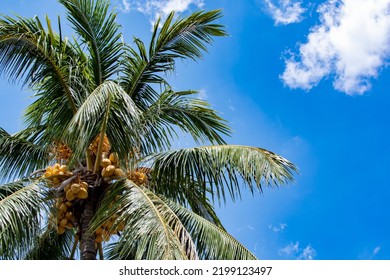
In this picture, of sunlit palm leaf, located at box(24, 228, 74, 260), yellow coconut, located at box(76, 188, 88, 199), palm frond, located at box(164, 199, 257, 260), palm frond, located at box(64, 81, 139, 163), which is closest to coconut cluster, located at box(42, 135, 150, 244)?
yellow coconut, located at box(76, 188, 88, 199)

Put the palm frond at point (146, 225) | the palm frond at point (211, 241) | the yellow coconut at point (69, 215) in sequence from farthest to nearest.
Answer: the yellow coconut at point (69, 215) < the palm frond at point (211, 241) < the palm frond at point (146, 225)

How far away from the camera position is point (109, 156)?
775 centimetres

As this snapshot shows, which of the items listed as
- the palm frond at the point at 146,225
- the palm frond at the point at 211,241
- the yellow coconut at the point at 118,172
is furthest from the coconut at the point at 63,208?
the palm frond at the point at 211,241

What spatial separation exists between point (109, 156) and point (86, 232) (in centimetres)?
95

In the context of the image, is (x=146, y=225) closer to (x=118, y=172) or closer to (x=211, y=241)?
(x=211, y=241)

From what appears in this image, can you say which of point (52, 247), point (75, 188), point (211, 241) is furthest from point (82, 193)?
point (52, 247)

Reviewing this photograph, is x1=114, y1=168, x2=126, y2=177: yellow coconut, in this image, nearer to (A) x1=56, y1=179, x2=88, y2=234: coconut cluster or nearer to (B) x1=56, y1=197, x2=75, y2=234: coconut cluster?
(A) x1=56, y1=179, x2=88, y2=234: coconut cluster

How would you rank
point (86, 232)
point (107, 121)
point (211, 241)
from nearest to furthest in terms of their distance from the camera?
point (211, 241) < point (86, 232) < point (107, 121)

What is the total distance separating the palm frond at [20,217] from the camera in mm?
6621

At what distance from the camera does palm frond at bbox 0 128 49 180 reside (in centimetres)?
850

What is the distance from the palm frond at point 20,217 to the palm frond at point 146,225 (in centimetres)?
62

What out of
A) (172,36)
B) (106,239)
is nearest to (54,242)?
(106,239)

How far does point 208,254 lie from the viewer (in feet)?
23.1

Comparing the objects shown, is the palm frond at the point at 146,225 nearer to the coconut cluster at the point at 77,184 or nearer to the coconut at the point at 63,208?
the coconut cluster at the point at 77,184
